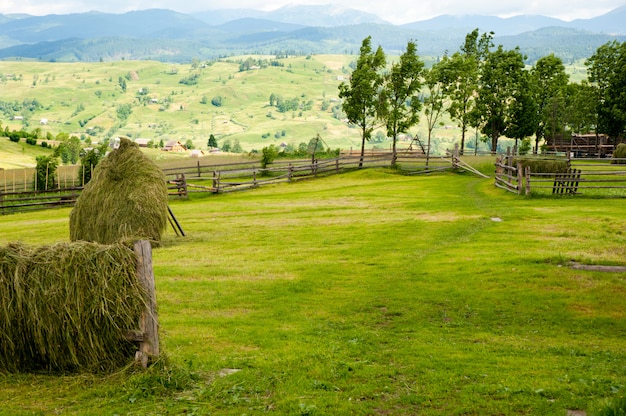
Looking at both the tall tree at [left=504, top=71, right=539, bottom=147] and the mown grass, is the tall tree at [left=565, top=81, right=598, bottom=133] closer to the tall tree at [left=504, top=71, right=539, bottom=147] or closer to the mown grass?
the tall tree at [left=504, top=71, right=539, bottom=147]

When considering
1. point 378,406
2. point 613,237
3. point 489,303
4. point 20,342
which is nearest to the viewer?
point 378,406

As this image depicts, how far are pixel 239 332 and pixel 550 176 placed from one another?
1144 inches

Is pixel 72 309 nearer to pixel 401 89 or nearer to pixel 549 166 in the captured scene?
pixel 549 166

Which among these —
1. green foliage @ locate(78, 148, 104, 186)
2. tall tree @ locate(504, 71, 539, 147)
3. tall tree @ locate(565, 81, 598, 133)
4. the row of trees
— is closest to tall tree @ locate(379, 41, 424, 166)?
the row of trees

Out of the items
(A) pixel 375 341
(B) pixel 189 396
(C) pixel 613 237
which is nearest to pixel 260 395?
(B) pixel 189 396

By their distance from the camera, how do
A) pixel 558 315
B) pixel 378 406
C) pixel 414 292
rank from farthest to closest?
1. pixel 414 292
2. pixel 558 315
3. pixel 378 406

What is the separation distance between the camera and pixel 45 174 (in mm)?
49938

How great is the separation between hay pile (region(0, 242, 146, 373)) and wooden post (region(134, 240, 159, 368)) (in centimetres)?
9

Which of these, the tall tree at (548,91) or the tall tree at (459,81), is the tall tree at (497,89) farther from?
the tall tree at (548,91)

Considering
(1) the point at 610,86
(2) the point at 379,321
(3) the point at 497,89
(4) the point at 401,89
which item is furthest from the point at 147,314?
(3) the point at 497,89

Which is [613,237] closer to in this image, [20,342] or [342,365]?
[342,365]

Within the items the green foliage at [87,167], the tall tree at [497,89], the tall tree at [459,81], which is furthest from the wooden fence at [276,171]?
the tall tree at [497,89]

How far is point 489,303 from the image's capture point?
47.5ft

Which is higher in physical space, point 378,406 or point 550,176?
point 550,176
